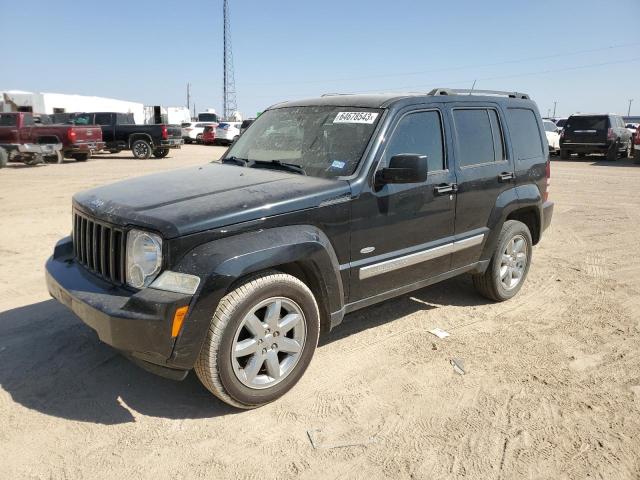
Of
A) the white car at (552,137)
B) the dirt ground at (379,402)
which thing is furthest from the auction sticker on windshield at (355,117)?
the white car at (552,137)

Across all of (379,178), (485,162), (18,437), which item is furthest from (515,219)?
(18,437)

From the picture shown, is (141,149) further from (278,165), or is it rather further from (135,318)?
(135,318)

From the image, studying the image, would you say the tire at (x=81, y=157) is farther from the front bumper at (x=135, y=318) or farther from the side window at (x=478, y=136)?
the front bumper at (x=135, y=318)

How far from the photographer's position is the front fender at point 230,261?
2.80 m

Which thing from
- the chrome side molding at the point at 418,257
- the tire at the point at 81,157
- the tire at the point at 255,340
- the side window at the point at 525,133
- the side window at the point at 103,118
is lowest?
the tire at the point at 255,340

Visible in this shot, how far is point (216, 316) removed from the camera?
2.89 metres

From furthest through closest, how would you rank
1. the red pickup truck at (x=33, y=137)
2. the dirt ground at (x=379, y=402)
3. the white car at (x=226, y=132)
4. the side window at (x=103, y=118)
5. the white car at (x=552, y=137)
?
the white car at (x=226, y=132) → the white car at (x=552, y=137) → the side window at (x=103, y=118) → the red pickup truck at (x=33, y=137) → the dirt ground at (x=379, y=402)

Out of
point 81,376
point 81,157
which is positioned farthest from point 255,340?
point 81,157

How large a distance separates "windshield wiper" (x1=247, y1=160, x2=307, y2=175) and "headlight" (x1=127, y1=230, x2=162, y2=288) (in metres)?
1.29

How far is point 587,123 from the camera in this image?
20.7 metres

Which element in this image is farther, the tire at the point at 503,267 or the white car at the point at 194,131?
the white car at the point at 194,131

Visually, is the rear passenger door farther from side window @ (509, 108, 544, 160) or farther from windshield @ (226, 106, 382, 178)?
windshield @ (226, 106, 382, 178)

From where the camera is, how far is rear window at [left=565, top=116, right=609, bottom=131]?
20237 millimetres

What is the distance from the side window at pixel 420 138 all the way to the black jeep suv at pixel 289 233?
0.01m
